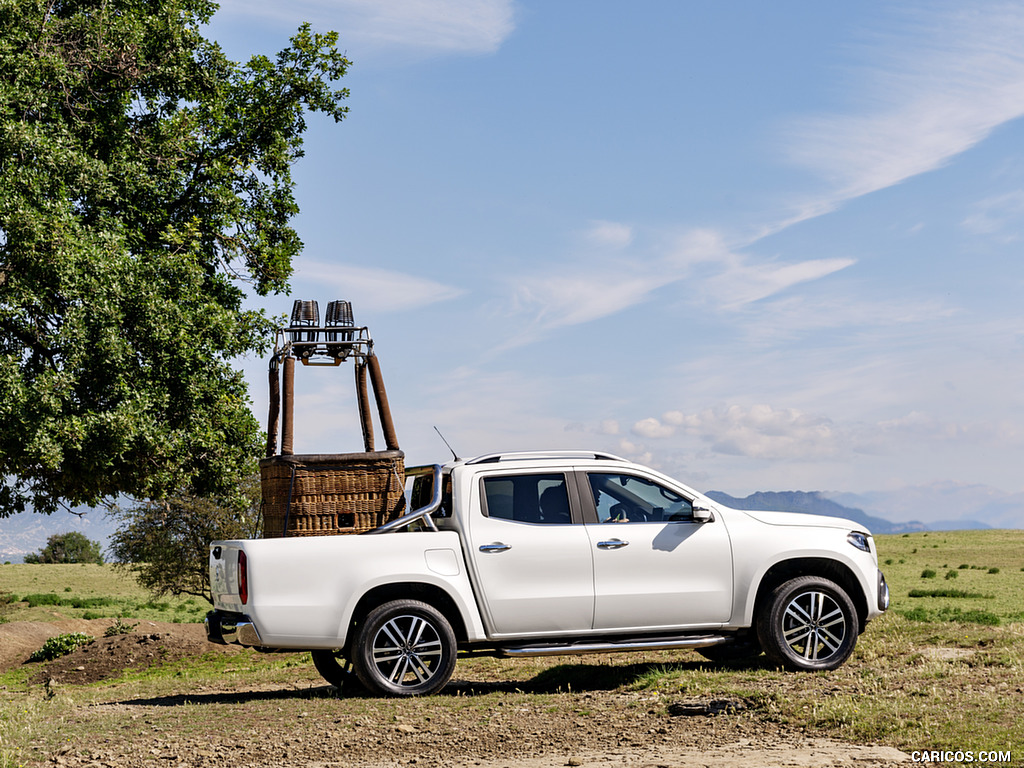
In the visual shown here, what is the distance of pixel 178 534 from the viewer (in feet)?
79.5

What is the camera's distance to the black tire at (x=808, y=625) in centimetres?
947

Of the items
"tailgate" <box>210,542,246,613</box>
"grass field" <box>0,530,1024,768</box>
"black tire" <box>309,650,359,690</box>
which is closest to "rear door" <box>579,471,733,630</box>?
"grass field" <box>0,530,1024,768</box>

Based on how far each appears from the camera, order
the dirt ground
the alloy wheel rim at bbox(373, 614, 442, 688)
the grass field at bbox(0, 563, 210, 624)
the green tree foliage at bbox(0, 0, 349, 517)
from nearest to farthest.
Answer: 1. the dirt ground
2. the alloy wheel rim at bbox(373, 614, 442, 688)
3. the green tree foliage at bbox(0, 0, 349, 517)
4. the grass field at bbox(0, 563, 210, 624)

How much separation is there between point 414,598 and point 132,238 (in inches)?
440

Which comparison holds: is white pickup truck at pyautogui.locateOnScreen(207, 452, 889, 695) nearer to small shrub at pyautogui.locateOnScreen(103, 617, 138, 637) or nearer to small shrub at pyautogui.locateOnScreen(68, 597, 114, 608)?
small shrub at pyautogui.locateOnScreen(103, 617, 138, 637)

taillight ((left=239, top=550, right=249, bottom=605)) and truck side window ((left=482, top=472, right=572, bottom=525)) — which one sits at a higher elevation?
truck side window ((left=482, top=472, right=572, bottom=525))

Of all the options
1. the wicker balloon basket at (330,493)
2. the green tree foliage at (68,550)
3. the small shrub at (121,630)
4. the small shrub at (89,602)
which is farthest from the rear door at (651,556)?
the green tree foliage at (68,550)

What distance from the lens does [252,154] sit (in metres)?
19.9

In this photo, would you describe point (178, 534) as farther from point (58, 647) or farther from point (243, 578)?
point (243, 578)

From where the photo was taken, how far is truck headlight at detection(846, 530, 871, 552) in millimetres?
9883

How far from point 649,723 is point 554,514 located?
7.67 feet

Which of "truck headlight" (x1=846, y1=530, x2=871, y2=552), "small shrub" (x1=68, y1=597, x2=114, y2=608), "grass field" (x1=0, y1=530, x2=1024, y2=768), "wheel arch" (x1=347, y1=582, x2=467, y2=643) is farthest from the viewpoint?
"small shrub" (x1=68, y1=597, x2=114, y2=608)

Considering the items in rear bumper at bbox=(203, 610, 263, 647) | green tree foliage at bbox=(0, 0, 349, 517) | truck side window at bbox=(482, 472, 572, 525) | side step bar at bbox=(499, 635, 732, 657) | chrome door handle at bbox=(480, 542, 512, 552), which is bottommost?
side step bar at bbox=(499, 635, 732, 657)

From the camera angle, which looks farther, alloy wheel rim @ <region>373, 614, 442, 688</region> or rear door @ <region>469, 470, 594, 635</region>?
rear door @ <region>469, 470, 594, 635</region>
